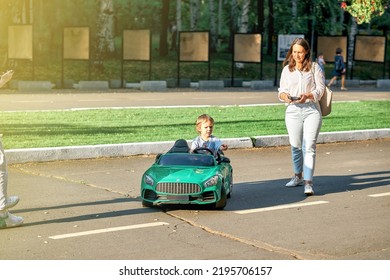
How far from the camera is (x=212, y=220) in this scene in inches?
403

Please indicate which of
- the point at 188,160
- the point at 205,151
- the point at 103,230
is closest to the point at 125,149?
the point at 205,151

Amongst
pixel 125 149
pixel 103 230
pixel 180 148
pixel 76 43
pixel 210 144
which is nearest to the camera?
pixel 103 230

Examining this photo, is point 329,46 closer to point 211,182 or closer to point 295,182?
point 295,182

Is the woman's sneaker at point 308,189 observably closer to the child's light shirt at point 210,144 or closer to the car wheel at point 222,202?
the child's light shirt at point 210,144

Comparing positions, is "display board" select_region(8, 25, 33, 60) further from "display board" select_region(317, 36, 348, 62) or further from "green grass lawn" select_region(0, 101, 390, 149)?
"display board" select_region(317, 36, 348, 62)

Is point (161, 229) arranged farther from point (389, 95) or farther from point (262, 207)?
point (389, 95)

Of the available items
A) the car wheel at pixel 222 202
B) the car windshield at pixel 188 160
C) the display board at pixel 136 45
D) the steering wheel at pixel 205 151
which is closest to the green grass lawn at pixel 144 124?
the steering wheel at pixel 205 151

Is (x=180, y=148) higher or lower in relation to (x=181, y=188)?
higher

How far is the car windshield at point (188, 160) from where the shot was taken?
1098 cm

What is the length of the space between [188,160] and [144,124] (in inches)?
343

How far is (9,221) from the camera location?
31.8ft

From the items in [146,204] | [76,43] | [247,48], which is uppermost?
[76,43]
